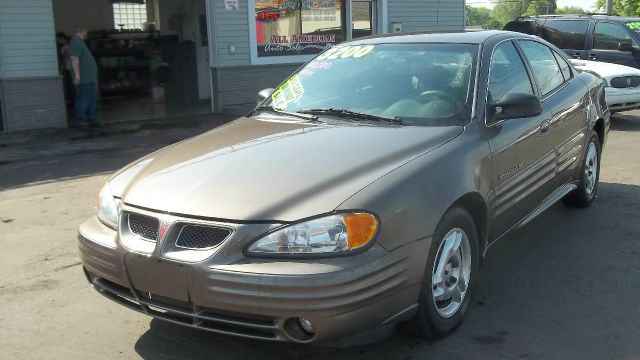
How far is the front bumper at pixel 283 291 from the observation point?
2787mm

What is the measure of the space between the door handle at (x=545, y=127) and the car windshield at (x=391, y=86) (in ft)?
2.55

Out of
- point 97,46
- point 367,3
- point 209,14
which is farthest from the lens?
point 97,46

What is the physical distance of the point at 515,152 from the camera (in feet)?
13.7

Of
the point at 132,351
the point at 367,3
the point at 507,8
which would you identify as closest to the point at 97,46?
the point at 367,3

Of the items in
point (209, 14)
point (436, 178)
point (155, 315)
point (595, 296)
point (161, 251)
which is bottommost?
point (595, 296)

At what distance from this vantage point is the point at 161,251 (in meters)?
2.97

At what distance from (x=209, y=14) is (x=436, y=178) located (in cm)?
1070

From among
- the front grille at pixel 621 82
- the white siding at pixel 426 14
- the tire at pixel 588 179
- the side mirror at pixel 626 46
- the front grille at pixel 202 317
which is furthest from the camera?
the white siding at pixel 426 14

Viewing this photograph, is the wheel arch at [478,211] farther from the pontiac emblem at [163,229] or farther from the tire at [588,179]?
the tire at [588,179]

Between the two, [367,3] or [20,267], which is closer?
[20,267]

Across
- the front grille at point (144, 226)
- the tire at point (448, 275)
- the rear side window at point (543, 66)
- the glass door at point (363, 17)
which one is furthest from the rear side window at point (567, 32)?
the front grille at point (144, 226)

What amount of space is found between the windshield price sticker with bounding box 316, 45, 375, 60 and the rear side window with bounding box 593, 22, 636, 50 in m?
9.73

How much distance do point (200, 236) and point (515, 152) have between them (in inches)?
86.9

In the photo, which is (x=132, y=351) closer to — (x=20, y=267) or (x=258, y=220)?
(x=258, y=220)
